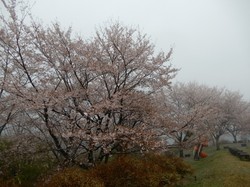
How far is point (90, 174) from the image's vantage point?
1165cm

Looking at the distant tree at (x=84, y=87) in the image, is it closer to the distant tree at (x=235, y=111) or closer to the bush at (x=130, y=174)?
the bush at (x=130, y=174)

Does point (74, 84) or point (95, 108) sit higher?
point (74, 84)

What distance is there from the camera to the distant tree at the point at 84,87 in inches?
567

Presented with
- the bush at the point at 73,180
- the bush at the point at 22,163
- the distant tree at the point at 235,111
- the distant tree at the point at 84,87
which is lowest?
the bush at the point at 73,180

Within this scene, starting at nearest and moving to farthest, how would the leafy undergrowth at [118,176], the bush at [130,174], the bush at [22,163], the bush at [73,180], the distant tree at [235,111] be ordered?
the bush at [73,180] → the leafy undergrowth at [118,176] → the bush at [130,174] → the bush at [22,163] → the distant tree at [235,111]

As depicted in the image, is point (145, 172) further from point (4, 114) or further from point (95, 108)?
point (4, 114)

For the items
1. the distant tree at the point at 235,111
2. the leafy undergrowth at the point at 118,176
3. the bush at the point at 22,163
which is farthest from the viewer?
the distant tree at the point at 235,111

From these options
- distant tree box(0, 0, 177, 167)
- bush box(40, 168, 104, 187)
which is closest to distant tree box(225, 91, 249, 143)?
distant tree box(0, 0, 177, 167)

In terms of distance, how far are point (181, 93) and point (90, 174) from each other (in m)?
33.5

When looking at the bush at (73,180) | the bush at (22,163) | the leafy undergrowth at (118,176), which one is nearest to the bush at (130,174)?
the leafy undergrowth at (118,176)

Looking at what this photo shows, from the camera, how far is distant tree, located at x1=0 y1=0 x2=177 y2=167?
47.2ft

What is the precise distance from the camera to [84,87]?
54.0ft

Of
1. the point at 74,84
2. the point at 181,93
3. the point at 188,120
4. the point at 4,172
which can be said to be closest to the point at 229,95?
the point at 181,93

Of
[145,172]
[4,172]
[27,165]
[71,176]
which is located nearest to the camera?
[71,176]
